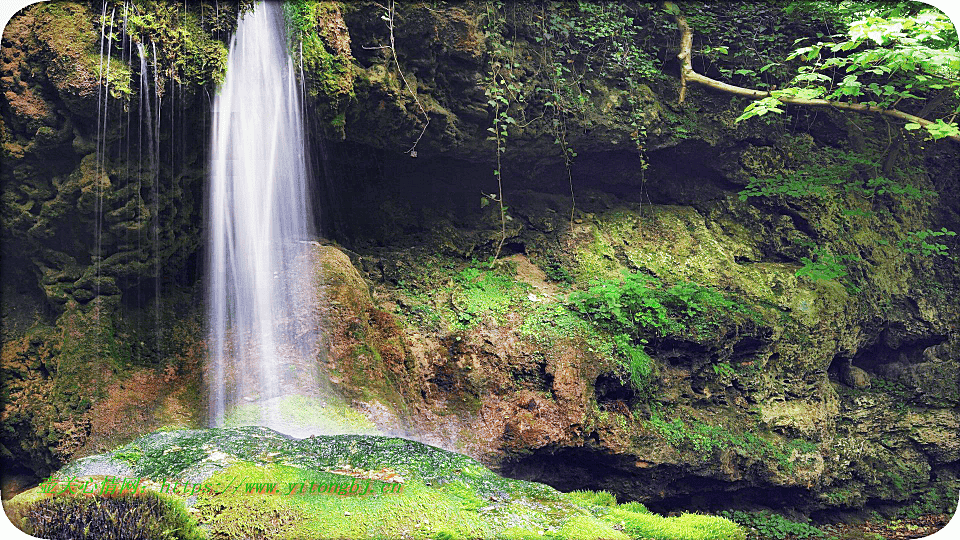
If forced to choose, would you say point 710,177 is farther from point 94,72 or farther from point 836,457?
point 94,72

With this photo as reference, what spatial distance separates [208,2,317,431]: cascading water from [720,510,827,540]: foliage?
434cm

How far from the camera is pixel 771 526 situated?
21.4 feet

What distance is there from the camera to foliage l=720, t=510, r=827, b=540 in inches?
254

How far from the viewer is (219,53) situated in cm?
573

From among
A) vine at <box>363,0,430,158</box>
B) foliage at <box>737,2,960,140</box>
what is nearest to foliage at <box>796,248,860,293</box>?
foliage at <box>737,2,960,140</box>

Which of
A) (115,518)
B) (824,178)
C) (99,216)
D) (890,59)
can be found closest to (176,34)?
(99,216)

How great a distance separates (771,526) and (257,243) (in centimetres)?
565

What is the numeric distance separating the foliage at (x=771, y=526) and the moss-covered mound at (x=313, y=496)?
1544mm

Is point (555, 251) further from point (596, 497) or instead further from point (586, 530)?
point (586, 530)

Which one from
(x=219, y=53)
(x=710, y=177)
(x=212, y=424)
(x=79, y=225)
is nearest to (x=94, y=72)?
(x=219, y=53)

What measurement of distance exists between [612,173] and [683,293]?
5.52 ft

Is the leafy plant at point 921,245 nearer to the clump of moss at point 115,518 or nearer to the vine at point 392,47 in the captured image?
the vine at point 392,47

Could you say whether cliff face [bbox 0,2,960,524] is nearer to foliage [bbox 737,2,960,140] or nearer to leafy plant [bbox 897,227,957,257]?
leafy plant [bbox 897,227,957,257]

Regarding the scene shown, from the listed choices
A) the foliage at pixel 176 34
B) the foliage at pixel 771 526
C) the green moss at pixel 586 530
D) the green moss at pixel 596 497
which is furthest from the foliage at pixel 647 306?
the foliage at pixel 176 34
